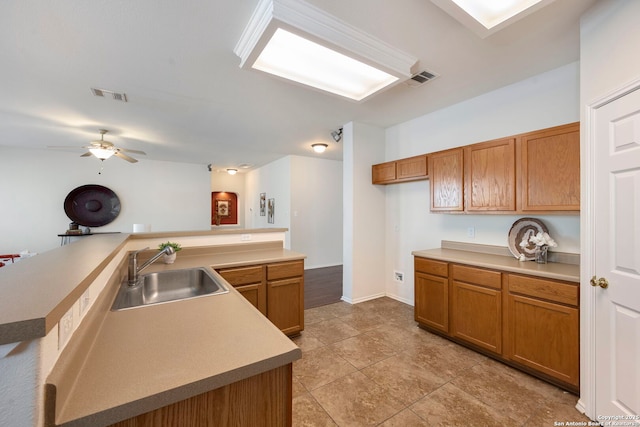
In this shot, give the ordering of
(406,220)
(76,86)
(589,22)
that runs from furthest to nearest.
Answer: (406,220), (76,86), (589,22)

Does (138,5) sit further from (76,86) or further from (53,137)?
(53,137)

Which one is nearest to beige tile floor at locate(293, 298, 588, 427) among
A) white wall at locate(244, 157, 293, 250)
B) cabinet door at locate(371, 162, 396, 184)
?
cabinet door at locate(371, 162, 396, 184)

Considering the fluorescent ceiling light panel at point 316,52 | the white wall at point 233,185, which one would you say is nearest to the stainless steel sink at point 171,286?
the fluorescent ceiling light panel at point 316,52

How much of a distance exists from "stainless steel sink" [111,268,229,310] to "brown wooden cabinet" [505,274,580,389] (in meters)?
2.31

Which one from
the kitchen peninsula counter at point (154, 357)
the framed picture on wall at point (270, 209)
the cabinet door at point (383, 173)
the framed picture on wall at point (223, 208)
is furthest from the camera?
the framed picture on wall at point (223, 208)

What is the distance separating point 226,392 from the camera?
839mm

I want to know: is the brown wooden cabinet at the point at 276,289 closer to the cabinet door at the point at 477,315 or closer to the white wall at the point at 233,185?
the cabinet door at the point at 477,315

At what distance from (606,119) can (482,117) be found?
146 centimetres

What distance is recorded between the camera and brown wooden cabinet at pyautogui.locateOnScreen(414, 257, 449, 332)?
8.87 ft

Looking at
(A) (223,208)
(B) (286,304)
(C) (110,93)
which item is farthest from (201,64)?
(A) (223,208)

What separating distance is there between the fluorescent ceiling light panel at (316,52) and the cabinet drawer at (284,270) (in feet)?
5.72

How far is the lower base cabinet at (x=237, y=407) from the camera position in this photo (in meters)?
0.76

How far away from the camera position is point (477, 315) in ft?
7.99

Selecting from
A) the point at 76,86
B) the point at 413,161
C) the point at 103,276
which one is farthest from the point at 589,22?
the point at 76,86
